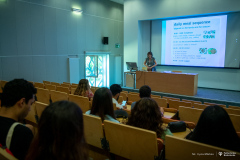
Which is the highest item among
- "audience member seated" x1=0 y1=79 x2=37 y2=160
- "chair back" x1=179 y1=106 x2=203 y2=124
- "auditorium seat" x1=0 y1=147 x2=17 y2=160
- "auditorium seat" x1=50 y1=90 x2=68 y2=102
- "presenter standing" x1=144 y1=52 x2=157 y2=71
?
"presenter standing" x1=144 y1=52 x2=157 y2=71

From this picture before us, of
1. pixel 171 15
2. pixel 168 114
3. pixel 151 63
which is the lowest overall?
pixel 168 114

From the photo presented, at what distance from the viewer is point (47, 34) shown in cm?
787

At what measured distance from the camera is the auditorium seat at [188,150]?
1415mm

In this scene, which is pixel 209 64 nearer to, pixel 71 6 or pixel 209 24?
pixel 209 24

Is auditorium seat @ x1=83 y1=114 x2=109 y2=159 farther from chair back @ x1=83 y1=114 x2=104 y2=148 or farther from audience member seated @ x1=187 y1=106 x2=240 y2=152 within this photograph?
audience member seated @ x1=187 y1=106 x2=240 y2=152

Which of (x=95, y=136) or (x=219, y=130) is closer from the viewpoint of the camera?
(x=219, y=130)

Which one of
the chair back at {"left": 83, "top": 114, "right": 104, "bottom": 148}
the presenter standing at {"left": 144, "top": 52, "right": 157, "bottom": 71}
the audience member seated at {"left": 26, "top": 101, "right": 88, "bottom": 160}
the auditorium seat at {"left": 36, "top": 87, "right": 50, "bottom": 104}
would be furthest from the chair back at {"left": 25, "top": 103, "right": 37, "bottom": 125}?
the presenter standing at {"left": 144, "top": 52, "right": 157, "bottom": 71}

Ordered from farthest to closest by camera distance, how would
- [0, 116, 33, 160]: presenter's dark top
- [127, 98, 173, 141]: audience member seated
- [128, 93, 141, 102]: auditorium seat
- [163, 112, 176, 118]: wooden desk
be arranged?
[128, 93, 141, 102]: auditorium seat < [163, 112, 176, 118]: wooden desk < [127, 98, 173, 141]: audience member seated < [0, 116, 33, 160]: presenter's dark top

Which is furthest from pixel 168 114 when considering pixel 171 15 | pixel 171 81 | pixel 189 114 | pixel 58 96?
pixel 171 15

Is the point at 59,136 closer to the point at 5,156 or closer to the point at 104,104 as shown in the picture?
the point at 5,156

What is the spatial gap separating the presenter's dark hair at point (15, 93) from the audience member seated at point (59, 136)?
32.2 inches

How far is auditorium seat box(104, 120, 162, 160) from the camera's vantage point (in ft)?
5.52

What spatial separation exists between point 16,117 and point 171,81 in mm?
5951

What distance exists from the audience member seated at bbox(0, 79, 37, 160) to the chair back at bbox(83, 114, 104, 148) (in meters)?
0.66
